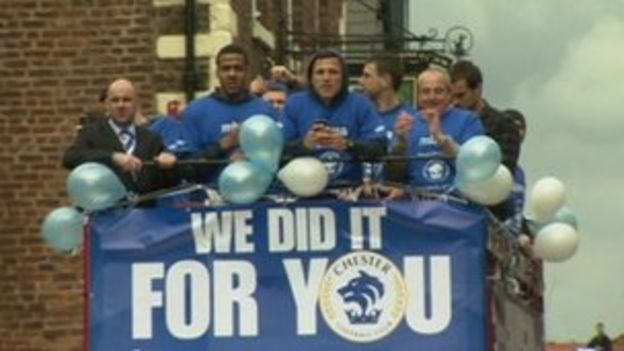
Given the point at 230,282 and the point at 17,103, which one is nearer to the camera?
the point at 230,282

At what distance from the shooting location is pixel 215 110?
36.1ft

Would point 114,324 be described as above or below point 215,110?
below

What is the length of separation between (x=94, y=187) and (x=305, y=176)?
112cm

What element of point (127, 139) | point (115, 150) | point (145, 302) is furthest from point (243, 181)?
point (127, 139)

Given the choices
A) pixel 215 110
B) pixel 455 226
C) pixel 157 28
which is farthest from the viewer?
pixel 157 28

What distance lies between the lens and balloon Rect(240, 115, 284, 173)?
33.0 feet

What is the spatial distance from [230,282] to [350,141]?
953 millimetres

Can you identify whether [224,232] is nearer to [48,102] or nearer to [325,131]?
[325,131]

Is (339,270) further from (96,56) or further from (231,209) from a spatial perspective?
(96,56)

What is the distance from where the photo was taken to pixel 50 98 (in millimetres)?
17641

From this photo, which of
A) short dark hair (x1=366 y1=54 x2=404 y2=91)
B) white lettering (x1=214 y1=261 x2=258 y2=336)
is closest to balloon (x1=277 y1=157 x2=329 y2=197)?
white lettering (x1=214 y1=261 x2=258 y2=336)

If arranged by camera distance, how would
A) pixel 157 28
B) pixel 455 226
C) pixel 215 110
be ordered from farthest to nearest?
1. pixel 157 28
2. pixel 215 110
3. pixel 455 226

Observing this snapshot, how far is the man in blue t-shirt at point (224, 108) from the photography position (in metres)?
10.9

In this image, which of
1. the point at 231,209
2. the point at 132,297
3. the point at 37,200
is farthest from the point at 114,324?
the point at 37,200
